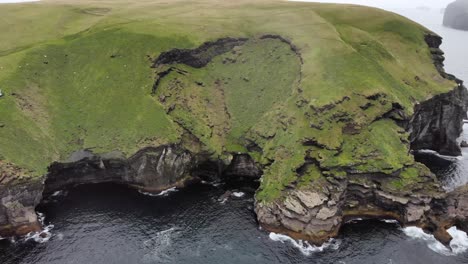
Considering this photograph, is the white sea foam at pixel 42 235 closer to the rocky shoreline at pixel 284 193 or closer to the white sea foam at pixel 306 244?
Result: the rocky shoreline at pixel 284 193

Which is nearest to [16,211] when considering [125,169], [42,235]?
[42,235]

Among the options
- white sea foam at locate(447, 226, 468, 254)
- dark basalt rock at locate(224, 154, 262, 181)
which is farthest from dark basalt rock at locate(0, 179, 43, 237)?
white sea foam at locate(447, 226, 468, 254)

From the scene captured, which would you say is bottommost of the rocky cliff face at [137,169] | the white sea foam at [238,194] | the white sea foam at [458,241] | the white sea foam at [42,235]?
the white sea foam at [458,241]

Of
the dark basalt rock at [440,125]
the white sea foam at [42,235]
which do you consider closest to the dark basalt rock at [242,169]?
the white sea foam at [42,235]

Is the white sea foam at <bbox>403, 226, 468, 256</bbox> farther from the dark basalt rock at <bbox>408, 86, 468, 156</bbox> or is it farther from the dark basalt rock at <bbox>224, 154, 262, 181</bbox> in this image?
the dark basalt rock at <bbox>408, 86, 468, 156</bbox>

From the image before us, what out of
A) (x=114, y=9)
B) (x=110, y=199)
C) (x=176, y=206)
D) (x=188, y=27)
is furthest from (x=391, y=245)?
(x=114, y=9)

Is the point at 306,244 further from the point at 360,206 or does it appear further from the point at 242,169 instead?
the point at 242,169
